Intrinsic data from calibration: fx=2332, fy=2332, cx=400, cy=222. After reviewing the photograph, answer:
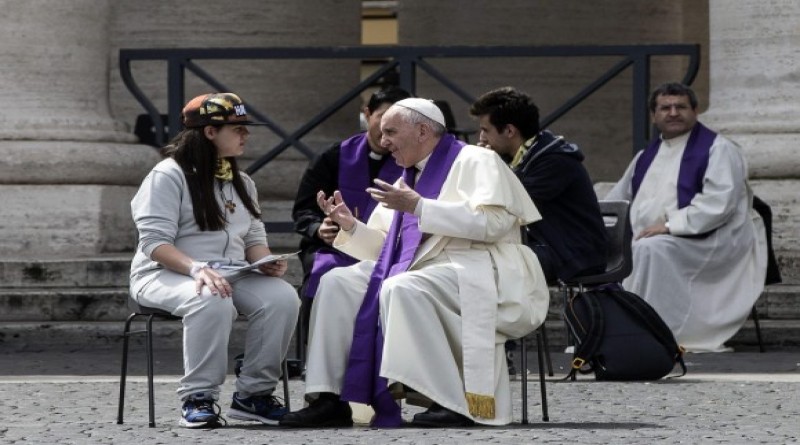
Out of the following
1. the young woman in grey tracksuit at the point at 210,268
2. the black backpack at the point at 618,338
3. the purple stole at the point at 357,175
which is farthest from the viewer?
the black backpack at the point at 618,338

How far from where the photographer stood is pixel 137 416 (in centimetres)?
841

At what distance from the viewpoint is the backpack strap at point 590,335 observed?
981cm

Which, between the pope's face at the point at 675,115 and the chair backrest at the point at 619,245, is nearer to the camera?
the chair backrest at the point at 619,245

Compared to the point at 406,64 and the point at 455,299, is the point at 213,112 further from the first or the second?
the point at 406,64

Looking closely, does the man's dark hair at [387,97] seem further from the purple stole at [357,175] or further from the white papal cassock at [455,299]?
the white papal cassock at [455,299]

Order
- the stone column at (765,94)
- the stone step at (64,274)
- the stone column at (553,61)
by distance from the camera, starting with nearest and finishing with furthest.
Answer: the stone step at (64,274)
the stone column at (765,94)
the stone column at (553,61)

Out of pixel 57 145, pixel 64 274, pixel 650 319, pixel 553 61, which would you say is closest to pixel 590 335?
pixel 650 319

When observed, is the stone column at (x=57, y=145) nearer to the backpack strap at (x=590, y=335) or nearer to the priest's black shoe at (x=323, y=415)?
the backpack strap at (x=590, y=335)

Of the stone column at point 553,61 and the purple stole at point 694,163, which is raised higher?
the stone column at point 553,61

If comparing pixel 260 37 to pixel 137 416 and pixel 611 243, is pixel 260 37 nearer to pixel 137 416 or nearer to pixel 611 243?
pixel 611 243

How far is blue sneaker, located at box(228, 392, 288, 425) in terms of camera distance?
8148 millimetres

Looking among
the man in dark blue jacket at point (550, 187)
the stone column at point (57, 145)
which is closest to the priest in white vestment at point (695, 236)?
the man in dark blue jacket at point (550, 187)

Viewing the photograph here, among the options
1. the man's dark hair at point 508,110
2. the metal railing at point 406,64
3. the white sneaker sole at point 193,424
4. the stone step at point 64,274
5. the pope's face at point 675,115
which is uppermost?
the metal railing at point 406,64

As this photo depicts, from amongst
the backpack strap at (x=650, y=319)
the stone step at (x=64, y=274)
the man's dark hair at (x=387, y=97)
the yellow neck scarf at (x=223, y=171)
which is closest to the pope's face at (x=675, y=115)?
the backpack strap at (x=650, y=319)
